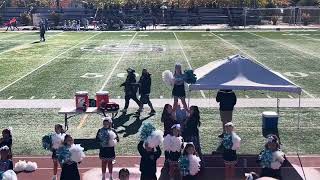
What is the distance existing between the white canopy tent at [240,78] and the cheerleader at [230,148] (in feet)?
7.69

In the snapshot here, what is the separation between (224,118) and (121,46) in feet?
81.1

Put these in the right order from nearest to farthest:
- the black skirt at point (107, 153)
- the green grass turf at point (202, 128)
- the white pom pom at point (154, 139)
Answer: the white pom pom at point (154, 139) < the black skirt at point (107, 153) < the green grass turf at point (202, 128)

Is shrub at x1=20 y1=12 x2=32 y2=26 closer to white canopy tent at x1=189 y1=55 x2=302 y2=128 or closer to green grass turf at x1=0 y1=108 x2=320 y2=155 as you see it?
green grass turf at x1=0 y1=108 x2=320 y2=155

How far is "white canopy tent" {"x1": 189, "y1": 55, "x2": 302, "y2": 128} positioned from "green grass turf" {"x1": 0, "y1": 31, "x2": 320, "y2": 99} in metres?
6.02

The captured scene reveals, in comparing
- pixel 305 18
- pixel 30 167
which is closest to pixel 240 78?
pixel 30 167

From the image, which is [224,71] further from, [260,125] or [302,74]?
[302,74]

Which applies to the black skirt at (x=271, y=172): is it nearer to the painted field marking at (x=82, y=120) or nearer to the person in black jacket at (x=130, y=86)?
the painted field marking at (x=82, y=120)

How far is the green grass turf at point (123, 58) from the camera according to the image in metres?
21.9

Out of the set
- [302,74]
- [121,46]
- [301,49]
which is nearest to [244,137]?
[302,74]

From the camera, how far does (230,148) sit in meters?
10.8

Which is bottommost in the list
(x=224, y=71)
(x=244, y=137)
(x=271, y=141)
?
(x=244, y=137)

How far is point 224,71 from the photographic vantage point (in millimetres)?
13445

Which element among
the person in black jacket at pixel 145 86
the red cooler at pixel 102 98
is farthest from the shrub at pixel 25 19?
the red cooler at pixel 102 98

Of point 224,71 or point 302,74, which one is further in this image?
point 302,74
